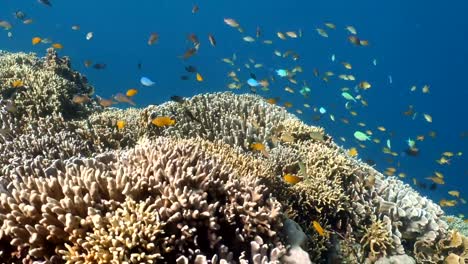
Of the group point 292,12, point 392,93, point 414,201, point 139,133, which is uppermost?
point 292,12

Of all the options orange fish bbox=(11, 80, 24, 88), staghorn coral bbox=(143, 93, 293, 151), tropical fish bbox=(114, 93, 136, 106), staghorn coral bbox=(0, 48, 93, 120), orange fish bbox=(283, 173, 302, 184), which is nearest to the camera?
orange fish bbox=(283, 173, 302, 184)

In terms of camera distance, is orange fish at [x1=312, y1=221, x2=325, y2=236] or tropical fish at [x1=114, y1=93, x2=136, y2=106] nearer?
orange fish at [x1=312, y1=221, x2=325, y2=236]

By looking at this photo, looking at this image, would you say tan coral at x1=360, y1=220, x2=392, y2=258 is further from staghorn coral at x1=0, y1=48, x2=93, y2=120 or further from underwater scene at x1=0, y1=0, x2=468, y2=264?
staghorn coral at x1=0, y1=48, x2=93, y2=120

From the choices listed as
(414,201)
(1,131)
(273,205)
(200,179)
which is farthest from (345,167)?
(1,131)

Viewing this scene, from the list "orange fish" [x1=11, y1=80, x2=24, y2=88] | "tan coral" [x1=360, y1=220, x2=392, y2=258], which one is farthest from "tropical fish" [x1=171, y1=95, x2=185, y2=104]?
"tan coral" [x1=360, y1=220, x2=392, y2=258]

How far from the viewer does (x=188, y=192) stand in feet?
11.8

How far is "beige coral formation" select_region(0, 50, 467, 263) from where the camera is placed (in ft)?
10.4

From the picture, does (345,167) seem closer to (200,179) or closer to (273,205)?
(273,205)

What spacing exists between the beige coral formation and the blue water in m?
60.4

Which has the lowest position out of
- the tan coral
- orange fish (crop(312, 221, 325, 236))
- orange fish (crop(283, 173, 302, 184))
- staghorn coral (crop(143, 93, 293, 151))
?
orange fish (crop(312, 221, 325, 236))

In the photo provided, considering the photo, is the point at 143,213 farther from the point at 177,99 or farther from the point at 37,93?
the point at 37,93

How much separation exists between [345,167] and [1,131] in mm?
6037

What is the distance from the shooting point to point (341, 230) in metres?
5.97

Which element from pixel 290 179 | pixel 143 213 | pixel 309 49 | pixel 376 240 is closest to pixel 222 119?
pixel 290 179
